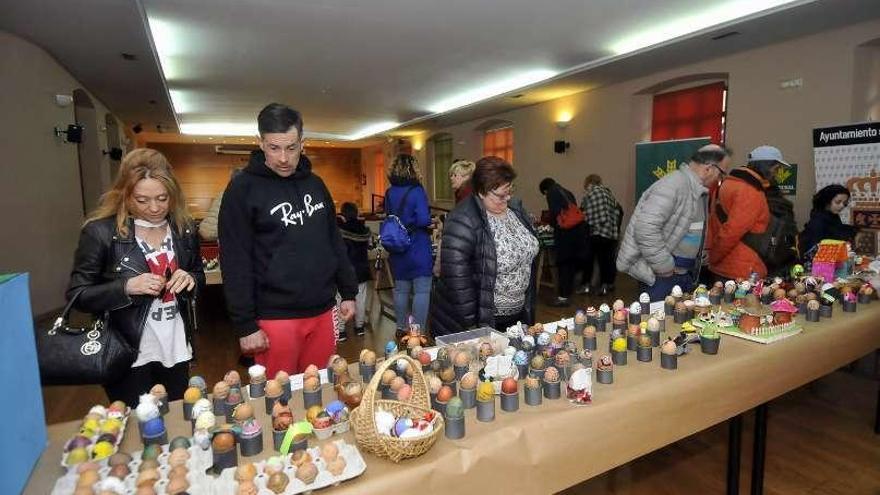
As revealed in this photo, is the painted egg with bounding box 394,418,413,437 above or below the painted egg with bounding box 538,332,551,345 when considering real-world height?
below

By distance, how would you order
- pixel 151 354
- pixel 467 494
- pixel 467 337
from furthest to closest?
pixel 467 337 → pixel 151 354 → pixel 467 494

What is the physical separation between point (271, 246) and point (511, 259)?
946mm

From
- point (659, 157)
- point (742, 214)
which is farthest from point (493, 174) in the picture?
point (659, 157)

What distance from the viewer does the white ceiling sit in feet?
14.1

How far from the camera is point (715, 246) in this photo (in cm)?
293

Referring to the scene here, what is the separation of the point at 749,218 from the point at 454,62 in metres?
4.50

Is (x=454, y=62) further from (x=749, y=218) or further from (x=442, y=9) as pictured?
(x=749, y=218)

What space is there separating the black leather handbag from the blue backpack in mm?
2014

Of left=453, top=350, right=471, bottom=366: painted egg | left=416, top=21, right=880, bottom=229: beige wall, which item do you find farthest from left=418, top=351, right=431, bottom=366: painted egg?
left=416, top=21, right=880, bottom=229: beige wall

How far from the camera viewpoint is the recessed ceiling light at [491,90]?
23.2 feet

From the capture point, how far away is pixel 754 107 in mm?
5547

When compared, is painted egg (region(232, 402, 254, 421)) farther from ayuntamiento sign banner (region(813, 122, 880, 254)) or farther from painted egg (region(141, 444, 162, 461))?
ayuntamiento sign banner (region(813, 122, 880, 254))

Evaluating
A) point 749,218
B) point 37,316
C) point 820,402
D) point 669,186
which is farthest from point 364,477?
point 37,316

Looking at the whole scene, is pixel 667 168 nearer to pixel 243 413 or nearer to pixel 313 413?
pixel 313 413
